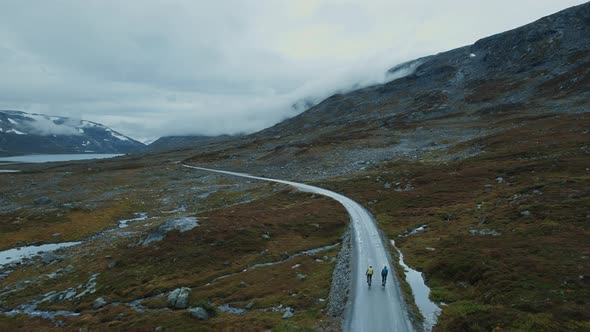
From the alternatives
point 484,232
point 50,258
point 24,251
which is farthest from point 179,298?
point 24,251

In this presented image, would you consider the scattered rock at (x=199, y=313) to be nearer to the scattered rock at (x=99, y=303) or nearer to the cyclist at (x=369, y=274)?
the scattered rock at (x=99, y=303)

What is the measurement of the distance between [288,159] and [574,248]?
116079 mm

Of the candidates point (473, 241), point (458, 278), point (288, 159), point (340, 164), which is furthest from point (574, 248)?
point (288, 159)

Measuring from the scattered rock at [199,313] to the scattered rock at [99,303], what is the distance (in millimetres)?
13845

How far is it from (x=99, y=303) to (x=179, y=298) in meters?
10.5

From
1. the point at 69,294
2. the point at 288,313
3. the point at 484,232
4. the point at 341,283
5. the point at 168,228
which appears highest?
the point at 168,228

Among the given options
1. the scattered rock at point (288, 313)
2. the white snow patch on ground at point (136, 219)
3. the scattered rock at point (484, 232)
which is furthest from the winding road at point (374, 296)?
the white snow patch on ground at point (136, 219)

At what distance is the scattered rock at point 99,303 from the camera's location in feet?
116

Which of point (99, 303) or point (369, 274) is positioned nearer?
point (369, 274)

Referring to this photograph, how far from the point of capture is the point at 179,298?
107 feet

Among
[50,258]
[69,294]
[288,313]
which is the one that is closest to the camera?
[288,313]

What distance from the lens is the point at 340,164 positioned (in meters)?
118

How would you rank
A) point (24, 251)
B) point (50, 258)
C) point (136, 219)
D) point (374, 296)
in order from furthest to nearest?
1. point (136, 219)
2. point (24, 251)
3. point (50, 258)
4. point (374, 296)

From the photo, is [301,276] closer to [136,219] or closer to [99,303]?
[99,303]
